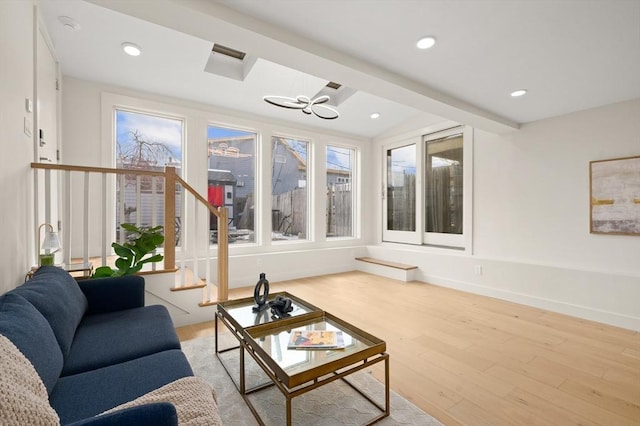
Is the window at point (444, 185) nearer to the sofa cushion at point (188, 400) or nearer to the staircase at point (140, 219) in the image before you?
the staircase at point (140, 219)

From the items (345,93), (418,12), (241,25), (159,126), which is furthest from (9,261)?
(345,93)

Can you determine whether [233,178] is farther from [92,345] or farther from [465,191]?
[465,191]

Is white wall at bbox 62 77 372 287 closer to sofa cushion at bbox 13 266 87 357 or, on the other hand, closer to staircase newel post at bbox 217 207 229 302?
staircase newel post at bbox 217 207 229 302

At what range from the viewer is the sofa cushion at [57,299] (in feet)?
4.71

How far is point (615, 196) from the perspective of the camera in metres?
3.22

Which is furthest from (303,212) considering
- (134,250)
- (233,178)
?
(134,250)

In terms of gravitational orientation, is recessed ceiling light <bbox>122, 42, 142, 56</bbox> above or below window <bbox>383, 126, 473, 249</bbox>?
above

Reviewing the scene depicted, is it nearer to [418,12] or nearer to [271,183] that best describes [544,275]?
[418,12]

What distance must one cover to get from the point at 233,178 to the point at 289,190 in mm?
1056

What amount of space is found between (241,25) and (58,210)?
295 cm

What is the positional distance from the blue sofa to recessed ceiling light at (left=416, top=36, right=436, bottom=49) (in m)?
2.63

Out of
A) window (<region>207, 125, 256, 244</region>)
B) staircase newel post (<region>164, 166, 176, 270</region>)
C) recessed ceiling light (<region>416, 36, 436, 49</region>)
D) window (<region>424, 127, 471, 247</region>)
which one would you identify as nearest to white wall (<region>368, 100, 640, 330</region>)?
window (<region>424, 127, 471, 247</region>)

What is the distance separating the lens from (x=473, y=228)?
4.47 m

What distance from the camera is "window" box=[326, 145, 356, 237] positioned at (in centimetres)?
593
